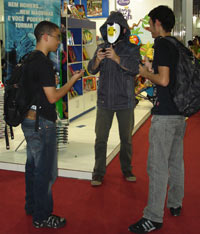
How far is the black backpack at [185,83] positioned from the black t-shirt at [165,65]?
0.11 ft

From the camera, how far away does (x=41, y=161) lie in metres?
2.65

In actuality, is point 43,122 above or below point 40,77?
below

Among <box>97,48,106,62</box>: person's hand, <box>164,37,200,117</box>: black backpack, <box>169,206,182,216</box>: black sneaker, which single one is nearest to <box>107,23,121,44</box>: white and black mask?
<box>97,48,106,62</box>: person's hand

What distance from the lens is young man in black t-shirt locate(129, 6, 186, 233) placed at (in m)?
2.45

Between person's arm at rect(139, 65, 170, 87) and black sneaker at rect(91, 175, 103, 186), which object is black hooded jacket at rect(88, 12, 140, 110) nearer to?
black sneaker at rect(91, 175, 103, 186)

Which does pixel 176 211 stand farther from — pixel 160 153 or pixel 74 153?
pixel 74 153

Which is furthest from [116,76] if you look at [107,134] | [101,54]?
[107,134]

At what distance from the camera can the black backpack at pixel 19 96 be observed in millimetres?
2510

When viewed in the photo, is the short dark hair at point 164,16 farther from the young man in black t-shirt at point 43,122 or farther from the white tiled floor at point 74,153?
the white tiled floor at point 74,153

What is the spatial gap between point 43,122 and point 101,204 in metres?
1.10

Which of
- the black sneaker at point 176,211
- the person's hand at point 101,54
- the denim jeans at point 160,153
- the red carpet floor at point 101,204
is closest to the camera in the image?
the denim jeans at point 160,153

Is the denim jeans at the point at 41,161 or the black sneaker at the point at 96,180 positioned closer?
the denim jeans at the point at 41,161

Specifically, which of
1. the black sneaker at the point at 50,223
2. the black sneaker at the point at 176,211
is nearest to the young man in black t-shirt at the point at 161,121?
the black sneaker at the point at 176,211

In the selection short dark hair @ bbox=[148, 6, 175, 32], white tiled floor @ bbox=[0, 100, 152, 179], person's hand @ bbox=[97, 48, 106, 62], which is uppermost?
short dark hair @ bbox=[148, 6, 175, 32]
